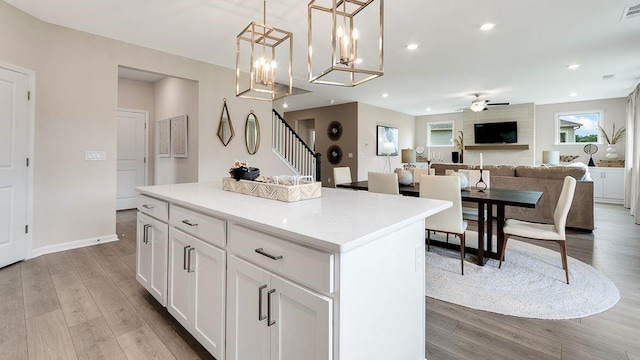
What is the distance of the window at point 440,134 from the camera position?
32.5 ft

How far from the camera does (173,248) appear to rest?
1851mm

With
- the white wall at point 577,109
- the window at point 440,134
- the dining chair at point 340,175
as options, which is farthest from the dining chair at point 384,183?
the window at point 440,134

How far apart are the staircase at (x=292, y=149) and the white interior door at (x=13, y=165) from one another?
11.1 feet

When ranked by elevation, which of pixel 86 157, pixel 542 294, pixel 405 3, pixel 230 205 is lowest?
pixel 542 294

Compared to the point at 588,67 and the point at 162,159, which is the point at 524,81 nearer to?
the point at 588,67

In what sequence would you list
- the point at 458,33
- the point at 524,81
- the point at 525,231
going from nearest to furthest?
the point at 525,231 → the point at 458,33 → the point at 524,81

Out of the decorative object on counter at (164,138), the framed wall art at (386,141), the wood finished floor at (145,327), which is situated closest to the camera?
the wood finished floor at (145,327)

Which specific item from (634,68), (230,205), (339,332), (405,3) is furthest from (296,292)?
(634,68)

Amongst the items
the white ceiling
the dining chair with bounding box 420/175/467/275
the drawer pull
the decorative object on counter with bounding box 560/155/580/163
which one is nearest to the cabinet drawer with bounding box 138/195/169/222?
the drawer pull

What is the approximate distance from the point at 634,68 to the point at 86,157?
8.22 meters

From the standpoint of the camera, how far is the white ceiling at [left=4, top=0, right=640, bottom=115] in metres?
2.96

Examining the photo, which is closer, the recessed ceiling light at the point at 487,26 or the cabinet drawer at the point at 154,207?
the cabinet drawer at the point at 154,207

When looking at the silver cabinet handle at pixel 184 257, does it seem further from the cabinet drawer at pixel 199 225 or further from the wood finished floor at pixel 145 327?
the wood finished floor at pixel 145 327

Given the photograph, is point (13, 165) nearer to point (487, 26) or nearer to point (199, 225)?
point (199, 225)
